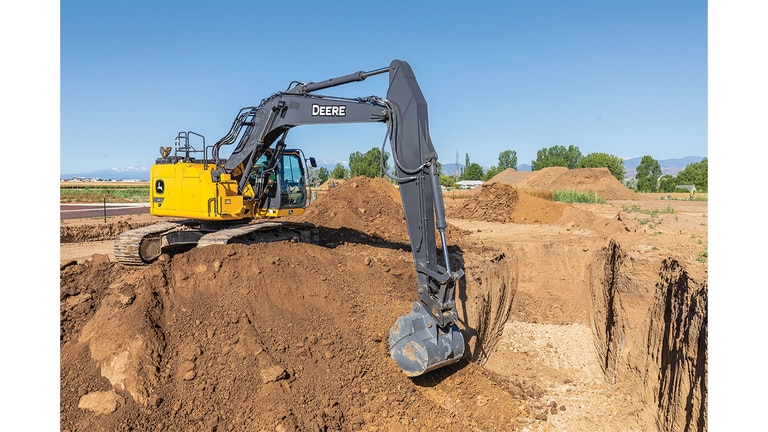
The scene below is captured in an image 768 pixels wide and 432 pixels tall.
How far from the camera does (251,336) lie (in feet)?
24.5

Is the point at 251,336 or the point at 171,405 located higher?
the point at 251,336

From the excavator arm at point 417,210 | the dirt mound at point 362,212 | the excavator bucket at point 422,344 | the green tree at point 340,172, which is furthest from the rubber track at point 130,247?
the green tree at point 340,172

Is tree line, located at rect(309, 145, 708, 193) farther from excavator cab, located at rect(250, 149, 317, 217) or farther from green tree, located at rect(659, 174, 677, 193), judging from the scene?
excavator cab, located at rect(250, 149, 317, 217)

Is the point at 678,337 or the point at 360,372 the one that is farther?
the point at 678,337

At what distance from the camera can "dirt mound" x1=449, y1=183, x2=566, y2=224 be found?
2474 centimetres

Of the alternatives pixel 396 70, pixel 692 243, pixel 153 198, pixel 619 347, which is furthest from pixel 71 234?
pixel 692 243

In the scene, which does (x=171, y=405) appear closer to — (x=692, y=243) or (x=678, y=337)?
(x=678, y=337)

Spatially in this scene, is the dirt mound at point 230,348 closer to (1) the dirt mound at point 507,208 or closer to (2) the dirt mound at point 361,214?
(2) the dirt mound at point 361,214

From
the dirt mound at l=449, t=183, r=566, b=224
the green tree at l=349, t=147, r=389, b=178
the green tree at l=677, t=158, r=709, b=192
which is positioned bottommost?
the dirt mound at l=449, t=183, r=566, b=224

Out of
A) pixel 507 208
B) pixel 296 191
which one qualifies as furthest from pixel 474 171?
pixel 296 191

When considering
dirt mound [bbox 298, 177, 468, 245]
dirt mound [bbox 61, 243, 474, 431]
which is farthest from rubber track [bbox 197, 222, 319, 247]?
dirt mound [bbox 298, 177, 468, 245]

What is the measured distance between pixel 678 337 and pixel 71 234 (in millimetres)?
20384

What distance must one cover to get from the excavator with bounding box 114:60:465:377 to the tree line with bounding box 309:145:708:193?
112 feet

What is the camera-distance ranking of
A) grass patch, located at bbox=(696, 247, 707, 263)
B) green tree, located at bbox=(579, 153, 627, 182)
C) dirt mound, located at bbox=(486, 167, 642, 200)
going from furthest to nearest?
green tree, located at bbox=(579, 153, 627, 182) → dirt mound, located at bbox=(486, 167, 642, 200) → grass patch, located at bbox=(696, 247, 707, 263)
